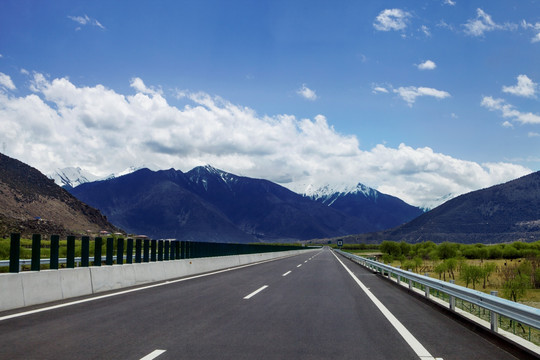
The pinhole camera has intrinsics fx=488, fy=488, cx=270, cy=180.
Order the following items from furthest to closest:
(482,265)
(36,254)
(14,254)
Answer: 1. (482,265)
2. (36,254)
3. (14,254)

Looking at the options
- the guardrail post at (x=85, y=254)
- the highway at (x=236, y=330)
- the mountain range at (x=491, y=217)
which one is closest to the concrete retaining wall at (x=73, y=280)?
the guardrail post at (x=85, y=254)

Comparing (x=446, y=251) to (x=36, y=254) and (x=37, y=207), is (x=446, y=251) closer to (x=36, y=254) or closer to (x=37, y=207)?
(x=36, y=254)

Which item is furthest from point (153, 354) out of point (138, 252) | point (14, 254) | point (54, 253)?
point (138, 252)

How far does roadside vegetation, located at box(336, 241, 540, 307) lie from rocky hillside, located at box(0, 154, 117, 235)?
68.4m

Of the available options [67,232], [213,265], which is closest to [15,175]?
[67,232]

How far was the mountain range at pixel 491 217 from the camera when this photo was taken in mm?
149000

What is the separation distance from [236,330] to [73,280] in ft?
18.7

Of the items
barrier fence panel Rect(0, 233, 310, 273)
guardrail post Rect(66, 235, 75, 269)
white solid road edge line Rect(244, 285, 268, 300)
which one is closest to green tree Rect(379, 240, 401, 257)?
barrier fence panel Rect(0, 233, 310, 273)

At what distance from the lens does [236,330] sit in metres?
7.54

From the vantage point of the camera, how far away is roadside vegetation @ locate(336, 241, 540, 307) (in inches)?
947

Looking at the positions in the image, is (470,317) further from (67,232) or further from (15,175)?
(15,175)

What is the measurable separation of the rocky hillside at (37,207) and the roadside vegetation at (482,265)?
224 ft

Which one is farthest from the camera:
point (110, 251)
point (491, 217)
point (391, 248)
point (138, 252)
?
point (491, 217)

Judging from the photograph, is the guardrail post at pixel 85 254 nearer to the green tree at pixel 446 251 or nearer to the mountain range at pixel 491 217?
the green tree at pixel 446 251
